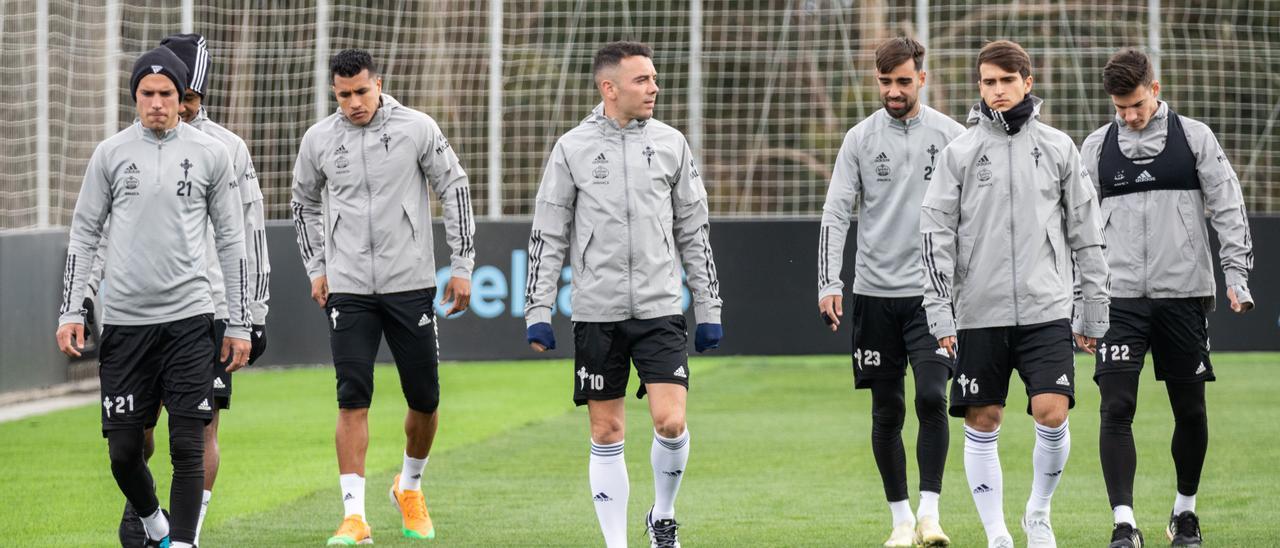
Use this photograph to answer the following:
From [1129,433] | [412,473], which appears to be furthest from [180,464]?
[1129,433]

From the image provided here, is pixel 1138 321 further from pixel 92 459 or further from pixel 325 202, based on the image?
pixel 92 459

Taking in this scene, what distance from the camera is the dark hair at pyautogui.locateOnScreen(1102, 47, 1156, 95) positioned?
688 cm

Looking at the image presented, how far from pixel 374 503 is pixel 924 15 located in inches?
389

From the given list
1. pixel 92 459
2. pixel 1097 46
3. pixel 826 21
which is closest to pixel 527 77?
pixel 826 21

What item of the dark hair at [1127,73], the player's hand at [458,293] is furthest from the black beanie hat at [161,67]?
the dark hair at [1127,73]

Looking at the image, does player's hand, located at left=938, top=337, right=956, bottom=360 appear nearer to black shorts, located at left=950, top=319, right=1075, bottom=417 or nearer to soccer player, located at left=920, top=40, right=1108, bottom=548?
soccer player, located at left=920, top=40, right=1108, bottom=548

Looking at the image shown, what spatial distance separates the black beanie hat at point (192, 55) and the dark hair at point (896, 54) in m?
2.78

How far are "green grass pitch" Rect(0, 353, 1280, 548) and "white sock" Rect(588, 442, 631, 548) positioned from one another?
87 cm

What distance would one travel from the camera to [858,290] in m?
7.29

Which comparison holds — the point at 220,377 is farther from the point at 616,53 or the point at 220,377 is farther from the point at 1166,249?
the point at 1166,249

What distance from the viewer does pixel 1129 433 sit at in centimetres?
689

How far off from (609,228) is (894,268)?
138cm

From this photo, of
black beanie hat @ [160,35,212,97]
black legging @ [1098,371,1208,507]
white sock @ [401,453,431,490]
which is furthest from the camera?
white sock @ [401,453,431,490]

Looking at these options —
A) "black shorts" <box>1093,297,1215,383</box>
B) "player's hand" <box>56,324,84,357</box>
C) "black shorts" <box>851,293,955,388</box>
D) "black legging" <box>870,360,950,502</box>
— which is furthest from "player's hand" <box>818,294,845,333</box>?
"player's hand" <box>56,324,84,357</box>
